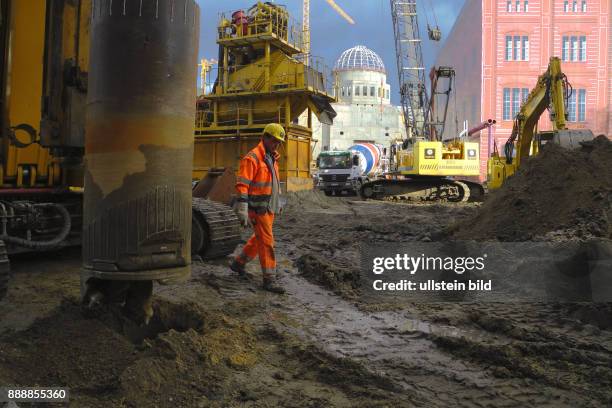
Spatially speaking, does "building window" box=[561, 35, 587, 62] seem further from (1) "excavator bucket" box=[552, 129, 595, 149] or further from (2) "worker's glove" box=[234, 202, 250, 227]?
(2) "worker's glove" box=[234, 202, 250, 227]

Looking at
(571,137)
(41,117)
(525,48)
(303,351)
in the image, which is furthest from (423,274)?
(525,48)

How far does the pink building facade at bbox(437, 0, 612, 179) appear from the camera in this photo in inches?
1545

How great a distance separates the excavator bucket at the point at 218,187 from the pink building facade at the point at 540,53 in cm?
3315

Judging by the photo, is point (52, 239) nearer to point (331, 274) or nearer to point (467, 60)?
point (331, 274)

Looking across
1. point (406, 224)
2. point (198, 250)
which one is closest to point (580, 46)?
point (406, 224)

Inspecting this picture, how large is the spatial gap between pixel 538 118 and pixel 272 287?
31.3ft

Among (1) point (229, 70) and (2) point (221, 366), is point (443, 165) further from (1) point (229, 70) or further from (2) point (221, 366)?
(2) point (221, 366)

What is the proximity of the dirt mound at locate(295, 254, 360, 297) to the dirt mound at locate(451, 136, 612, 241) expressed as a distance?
2.39 m

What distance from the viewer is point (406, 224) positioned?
39.0 ft

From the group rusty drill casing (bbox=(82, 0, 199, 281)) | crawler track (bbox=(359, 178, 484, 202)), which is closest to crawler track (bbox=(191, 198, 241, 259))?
rusty drill casing (bbox=(82, 0, 199, 281))

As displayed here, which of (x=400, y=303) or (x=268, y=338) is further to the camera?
(x=400, y=303)

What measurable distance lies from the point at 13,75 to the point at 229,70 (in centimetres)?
1787

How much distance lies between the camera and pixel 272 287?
5.70m

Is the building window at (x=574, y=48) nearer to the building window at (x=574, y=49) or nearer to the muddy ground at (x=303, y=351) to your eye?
the building window at (x=574, y=49)
